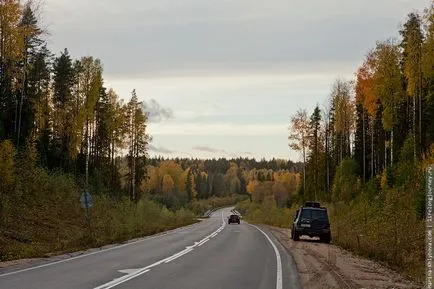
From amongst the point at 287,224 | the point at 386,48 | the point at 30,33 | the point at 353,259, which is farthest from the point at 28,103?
the point at 353,259

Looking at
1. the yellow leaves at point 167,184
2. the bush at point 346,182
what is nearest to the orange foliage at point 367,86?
the bush at point 346,182

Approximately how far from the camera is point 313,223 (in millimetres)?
32594

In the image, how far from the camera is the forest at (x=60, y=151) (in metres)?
32.7

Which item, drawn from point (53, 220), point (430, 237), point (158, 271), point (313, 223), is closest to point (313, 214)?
point (313, 223)

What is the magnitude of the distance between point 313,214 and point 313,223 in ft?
1.73

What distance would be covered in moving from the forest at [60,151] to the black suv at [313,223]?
1062cm

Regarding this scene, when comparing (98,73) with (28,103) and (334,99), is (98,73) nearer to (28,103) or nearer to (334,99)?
(28,103)

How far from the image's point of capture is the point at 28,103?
51.4 meters

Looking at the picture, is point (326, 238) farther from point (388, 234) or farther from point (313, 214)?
point (388, 234)

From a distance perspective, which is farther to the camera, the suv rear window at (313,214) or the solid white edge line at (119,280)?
the suv rear window at (313,214)

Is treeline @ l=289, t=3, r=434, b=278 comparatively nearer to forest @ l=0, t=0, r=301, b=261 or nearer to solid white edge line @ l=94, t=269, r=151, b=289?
solid white edge line @ l=94, t=269, r=151, b=289

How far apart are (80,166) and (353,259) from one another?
183ft

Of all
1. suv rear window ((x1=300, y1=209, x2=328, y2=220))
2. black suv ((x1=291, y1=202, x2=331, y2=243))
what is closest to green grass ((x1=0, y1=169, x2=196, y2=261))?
black suv ((x1=291, y1=202, x2=331, y2=243))

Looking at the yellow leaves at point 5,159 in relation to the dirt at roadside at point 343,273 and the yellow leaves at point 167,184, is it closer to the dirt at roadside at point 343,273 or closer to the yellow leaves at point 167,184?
the dirt at roadside at point 343,273
